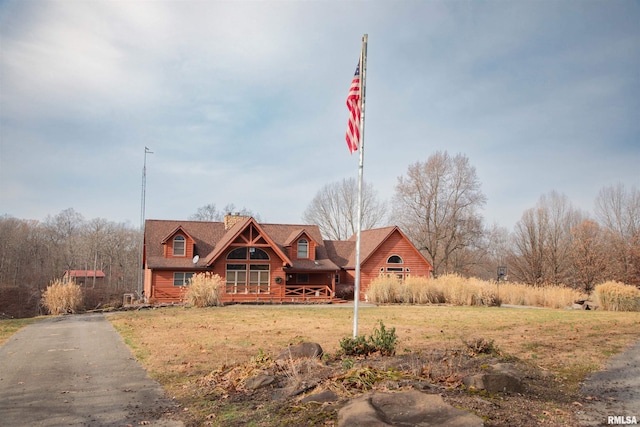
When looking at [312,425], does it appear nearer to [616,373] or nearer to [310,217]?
[616,373]

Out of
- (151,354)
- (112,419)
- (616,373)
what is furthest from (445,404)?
(151,354)

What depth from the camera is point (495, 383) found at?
629cm

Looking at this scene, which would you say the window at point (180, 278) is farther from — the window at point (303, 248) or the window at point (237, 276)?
the window at point (303, 248)

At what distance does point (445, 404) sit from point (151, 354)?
7.91 metres

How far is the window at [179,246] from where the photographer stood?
1356 inches

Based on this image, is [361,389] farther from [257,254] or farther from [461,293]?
[257,254]

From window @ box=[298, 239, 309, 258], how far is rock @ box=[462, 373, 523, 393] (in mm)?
30840

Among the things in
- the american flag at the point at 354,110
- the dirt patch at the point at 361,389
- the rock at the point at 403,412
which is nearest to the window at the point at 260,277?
the american flag at the point at 354,110

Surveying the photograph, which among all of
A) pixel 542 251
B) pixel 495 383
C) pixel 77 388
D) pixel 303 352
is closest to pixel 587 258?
pixel 542 251

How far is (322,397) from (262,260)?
28.9m

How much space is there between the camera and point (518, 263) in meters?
45.8

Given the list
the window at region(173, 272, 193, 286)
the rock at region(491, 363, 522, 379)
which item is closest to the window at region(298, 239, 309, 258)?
the window at region(173, 272, 193, 286)

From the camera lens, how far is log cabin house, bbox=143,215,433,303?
33156 mm

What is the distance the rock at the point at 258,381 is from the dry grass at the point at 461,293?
23.2 m
